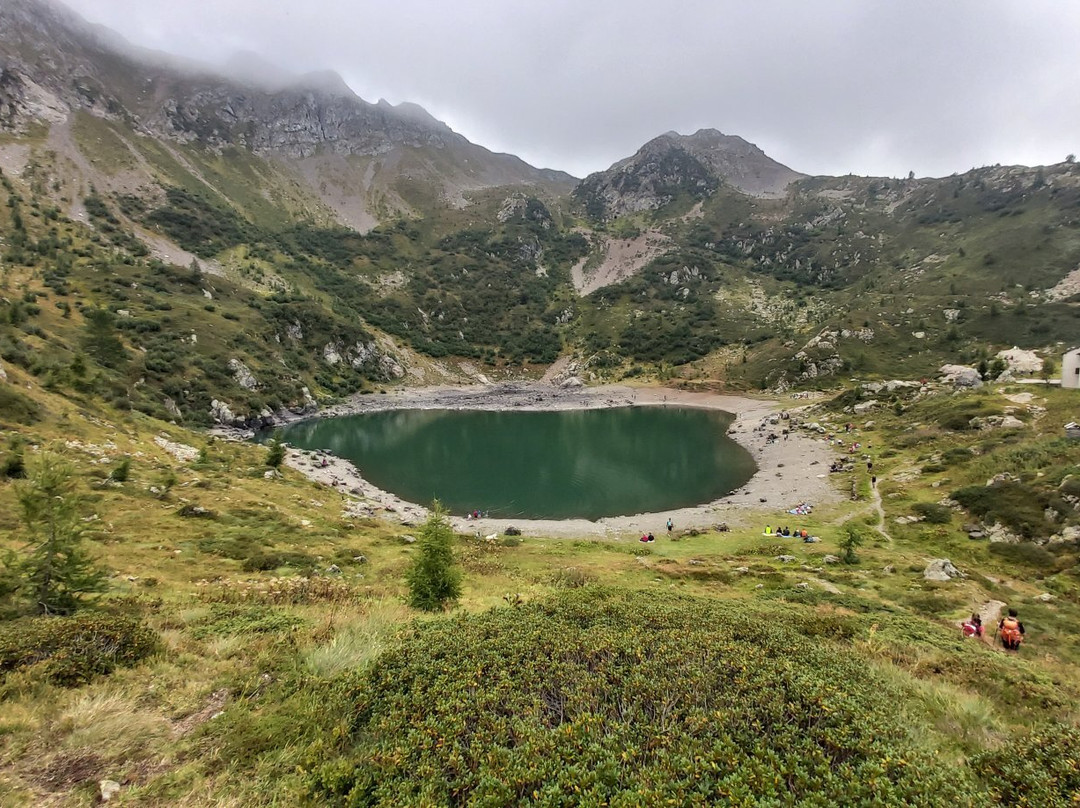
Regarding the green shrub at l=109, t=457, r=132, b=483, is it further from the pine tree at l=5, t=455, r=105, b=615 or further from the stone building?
the stone building

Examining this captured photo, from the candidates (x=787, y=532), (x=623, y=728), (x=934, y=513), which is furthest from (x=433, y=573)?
(x=934, y=513)

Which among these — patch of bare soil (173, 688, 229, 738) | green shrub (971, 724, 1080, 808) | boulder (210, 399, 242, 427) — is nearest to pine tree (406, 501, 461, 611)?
patch of bare soil (173, 688, 229, 738)

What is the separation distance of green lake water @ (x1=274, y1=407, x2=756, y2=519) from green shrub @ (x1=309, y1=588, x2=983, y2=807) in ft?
129

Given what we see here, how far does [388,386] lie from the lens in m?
142

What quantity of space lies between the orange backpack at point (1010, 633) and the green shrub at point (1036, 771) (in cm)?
1410

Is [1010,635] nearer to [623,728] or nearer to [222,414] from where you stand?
[623,728]

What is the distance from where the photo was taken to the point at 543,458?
71688 mm

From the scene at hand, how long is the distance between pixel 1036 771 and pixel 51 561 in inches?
662

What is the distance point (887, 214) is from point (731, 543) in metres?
229

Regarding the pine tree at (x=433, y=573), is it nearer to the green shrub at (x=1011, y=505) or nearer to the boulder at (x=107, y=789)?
the boulder at (x=107, y=789)

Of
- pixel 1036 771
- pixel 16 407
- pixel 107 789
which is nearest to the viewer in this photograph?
pixel 107 789

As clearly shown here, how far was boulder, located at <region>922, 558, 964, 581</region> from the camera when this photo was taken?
77.3ft

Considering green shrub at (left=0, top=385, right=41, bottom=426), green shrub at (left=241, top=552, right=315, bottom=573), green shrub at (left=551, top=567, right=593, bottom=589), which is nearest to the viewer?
green shrub at (left=241, top=552, right=315, bottom=573)

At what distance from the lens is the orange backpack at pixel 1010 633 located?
16031 millimetres
